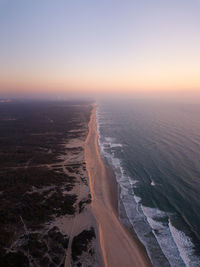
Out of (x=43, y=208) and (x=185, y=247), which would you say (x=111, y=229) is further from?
(x=43, y=208)

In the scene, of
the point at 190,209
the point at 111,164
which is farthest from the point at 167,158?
the point at 190,209

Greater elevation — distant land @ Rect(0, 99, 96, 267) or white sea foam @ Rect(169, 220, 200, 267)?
distant land @ Rect(0, 99, 96, 267)

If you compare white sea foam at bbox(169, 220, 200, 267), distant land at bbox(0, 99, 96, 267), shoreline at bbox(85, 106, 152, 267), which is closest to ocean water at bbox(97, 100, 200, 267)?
white sea foam at bbox(169, 220, 200, 267)

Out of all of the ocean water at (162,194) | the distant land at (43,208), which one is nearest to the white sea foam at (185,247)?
the ocean water at (162,194)

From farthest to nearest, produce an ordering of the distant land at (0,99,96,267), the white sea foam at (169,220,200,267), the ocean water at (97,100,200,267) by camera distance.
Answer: the ocean water at (97,100,200,267) < the white sea foam at (169,220,200,267) < the distant land at (0,99,96,267)

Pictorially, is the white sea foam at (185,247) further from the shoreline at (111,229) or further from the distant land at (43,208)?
the distant land at (43,208)

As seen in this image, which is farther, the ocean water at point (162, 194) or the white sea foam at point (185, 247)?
the ocean water at point (162, 194)

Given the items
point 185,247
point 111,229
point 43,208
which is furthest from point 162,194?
point 43,208

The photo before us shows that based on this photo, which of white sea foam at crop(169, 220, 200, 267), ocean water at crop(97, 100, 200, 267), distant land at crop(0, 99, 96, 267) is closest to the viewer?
distant land at crop(0, 99, 96, 267)

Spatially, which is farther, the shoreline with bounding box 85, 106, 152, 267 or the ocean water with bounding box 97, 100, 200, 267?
the ocean water with bounding box 97, 100, 200, 267

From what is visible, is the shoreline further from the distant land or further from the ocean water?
the distant land
